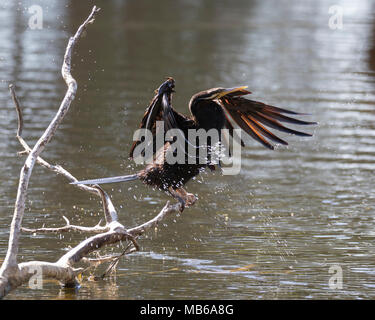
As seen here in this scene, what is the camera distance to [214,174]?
1037cm

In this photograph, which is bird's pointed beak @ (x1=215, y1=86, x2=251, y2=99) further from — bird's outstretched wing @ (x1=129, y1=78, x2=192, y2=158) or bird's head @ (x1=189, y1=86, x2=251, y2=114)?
bird's outstretched wing @ (x1=129, y1=78, x2=192, y2=158)

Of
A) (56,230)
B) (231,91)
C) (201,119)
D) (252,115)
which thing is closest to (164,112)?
(201,119)

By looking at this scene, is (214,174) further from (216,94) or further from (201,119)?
(216,94)

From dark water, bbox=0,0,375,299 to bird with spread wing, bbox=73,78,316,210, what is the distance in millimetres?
838

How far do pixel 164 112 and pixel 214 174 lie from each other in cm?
414

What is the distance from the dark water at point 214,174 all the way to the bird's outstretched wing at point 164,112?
123cm

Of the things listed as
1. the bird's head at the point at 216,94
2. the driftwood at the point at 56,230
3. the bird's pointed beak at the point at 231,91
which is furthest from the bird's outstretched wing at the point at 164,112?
the driftwood at the point at 56,230

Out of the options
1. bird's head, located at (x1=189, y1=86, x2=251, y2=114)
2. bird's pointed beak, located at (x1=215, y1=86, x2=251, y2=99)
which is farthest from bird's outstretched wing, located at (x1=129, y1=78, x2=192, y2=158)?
bird's pointed beak, located at (x1=215, y1=86, x2=251, y2=99)

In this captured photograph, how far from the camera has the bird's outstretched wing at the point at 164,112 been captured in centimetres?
628

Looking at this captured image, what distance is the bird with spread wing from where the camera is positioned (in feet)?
20.8

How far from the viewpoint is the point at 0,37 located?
2002 centimetres
